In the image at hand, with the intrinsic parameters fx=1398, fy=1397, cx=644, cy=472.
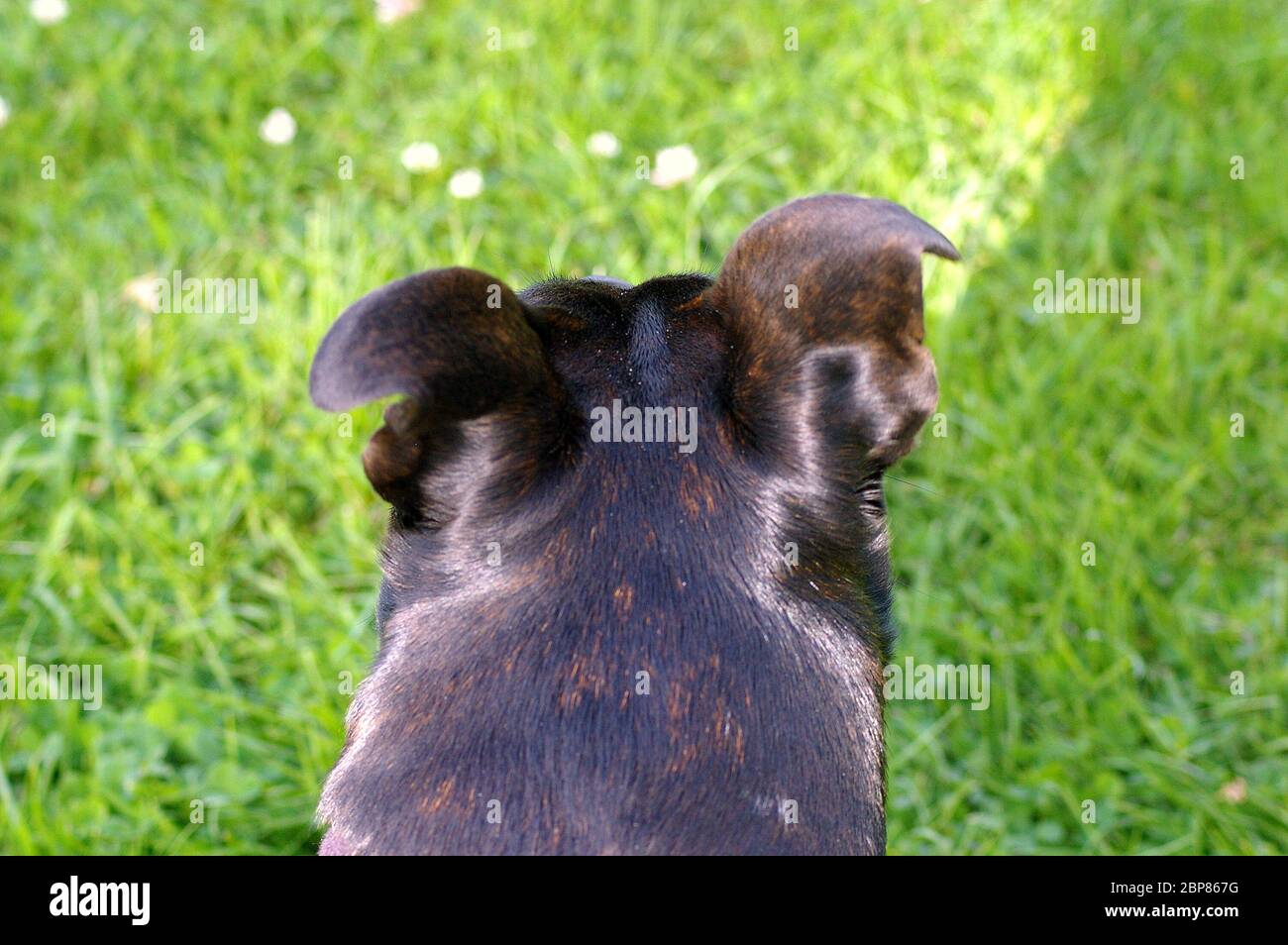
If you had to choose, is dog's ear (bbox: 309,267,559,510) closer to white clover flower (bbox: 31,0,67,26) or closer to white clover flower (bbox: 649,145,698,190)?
white clover flower (bbox: 649,145,698,190)

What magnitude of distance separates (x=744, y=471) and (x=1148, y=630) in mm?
2269

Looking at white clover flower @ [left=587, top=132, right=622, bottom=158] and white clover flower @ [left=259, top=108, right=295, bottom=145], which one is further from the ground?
white clover flower @ [left=259, top=108, right=295, bottom=145]

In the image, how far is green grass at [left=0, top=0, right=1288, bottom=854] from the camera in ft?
11.6

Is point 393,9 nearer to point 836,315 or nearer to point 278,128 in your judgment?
point 278,128

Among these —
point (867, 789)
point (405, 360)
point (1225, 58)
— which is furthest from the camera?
point (1225, 58)

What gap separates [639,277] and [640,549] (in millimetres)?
2707

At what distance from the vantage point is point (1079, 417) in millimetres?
4199

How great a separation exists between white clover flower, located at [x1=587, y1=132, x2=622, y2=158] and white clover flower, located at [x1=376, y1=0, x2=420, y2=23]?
3.13 ft

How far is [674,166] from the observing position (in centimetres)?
446

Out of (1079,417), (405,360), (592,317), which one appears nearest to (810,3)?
(1079,417)

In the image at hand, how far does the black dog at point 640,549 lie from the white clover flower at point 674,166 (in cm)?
241

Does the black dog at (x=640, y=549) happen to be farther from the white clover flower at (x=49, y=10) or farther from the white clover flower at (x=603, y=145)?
the white clover flower at (x=49, y=10)

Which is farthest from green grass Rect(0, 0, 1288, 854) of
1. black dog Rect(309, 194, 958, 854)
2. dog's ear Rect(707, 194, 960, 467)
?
dog's ear Rect(707, 194, 960, 467)
